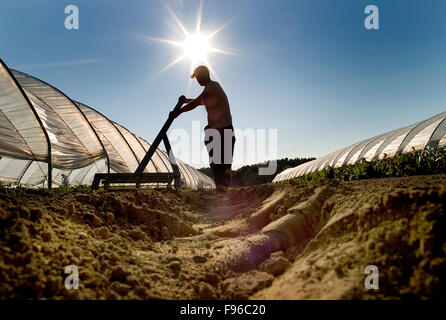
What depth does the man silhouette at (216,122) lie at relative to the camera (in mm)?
4652

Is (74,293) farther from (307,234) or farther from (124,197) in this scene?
(124,197)

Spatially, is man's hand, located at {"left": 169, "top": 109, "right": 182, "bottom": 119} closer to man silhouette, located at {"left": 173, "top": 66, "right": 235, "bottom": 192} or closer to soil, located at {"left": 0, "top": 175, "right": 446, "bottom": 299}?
man silhouette, located at {"left": 173, "top": 66, "right": 235, "bottom": 192}

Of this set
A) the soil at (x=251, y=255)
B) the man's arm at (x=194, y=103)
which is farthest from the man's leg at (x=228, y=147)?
the soil at (x=251, y=255)

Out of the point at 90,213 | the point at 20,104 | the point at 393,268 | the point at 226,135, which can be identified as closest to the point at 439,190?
the point at 393,268

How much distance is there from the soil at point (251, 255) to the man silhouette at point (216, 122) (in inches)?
101

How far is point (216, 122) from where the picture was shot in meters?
4.75

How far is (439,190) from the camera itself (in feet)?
3.94

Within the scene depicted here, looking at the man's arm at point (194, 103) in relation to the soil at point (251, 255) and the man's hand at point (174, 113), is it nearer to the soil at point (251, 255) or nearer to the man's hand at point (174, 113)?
the man's hand at point (174, 113)

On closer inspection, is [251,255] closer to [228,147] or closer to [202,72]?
[228,147]

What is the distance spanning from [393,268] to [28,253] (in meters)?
1.73

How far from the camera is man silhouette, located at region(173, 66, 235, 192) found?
15.3 ft

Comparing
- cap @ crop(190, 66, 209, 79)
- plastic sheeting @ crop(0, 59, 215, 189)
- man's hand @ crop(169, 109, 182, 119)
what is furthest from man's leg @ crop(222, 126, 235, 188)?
plastic sheeting @ crop(0, 59, 215, 189)

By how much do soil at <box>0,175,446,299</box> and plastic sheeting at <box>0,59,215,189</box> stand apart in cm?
722

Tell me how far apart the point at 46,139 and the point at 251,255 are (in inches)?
355
